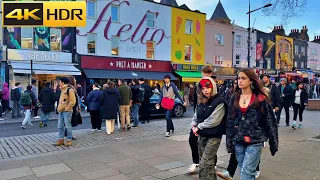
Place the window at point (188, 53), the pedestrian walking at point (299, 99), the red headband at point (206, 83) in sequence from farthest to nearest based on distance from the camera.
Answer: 1. the window at point (188, 53)
2. the pedestrian walking at point (299, 99)
3. the red headband at point (206, 83)

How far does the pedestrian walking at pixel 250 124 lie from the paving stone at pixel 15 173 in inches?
148

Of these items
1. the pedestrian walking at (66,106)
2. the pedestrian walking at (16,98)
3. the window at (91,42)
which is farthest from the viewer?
the window at (91,42)

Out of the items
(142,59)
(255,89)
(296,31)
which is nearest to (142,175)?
(255,89)

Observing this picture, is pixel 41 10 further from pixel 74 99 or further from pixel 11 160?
pixel 11 160

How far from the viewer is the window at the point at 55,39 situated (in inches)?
831

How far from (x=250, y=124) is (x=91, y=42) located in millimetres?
21187

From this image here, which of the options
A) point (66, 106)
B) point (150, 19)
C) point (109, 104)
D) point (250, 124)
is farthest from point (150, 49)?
point (250, 124)

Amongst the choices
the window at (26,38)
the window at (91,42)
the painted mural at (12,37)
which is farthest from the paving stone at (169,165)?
the window at (91,42)

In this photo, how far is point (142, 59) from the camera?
84.8 ft

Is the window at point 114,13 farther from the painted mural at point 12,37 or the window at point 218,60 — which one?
the window at point 218,60

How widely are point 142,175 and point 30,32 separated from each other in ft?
59.7

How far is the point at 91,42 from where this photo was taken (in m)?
23.1

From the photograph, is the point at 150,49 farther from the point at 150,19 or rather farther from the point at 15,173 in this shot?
the point at 15,173

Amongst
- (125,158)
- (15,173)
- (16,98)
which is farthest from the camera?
(16,98)
